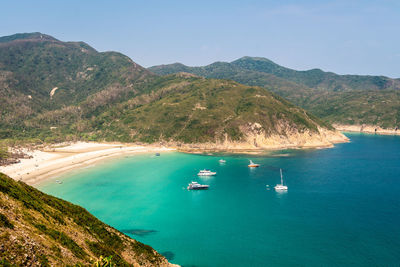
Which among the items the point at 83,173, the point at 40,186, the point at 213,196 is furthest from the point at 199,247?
the point at 83,173

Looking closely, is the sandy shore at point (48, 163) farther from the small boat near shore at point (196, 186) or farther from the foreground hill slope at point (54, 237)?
the foreground hill slope at point (54, 237)

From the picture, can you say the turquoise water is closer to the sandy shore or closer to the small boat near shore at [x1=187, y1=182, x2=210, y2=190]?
the small boat near shore at [x1=187, y1=182, x2=210, y2=190]

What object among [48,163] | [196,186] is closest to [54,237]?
[196,186]

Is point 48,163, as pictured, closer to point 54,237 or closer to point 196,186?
point 196,186

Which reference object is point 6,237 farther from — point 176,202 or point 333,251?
point 176,202

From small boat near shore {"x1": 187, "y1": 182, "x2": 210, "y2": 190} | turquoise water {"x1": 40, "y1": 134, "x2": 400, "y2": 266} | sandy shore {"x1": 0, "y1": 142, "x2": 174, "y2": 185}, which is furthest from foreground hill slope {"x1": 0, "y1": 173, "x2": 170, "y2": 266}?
sandy shore {"x1": 0, "y1": 142, "x2": 174, "y2": 185}

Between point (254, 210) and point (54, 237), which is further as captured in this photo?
point (254, 210)

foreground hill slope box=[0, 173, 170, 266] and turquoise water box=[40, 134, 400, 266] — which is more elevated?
foreground hill slope box=[0, 173, 170, 266]
